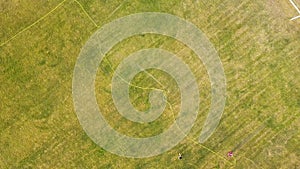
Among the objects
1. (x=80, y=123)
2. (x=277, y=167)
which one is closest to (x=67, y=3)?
(x=80, y=123)

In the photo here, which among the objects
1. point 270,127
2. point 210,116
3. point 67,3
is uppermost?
point 67,3

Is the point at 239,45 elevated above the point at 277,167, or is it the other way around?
the point at 239,45

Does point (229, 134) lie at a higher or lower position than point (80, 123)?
lower

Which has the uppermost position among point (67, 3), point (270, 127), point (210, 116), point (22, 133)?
point (67, 3)

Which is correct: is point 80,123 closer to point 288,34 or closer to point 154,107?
point 154,107

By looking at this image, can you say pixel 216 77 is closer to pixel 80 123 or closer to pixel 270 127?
pixel 270 127

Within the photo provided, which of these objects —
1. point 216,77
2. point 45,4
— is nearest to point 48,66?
point 45,4
